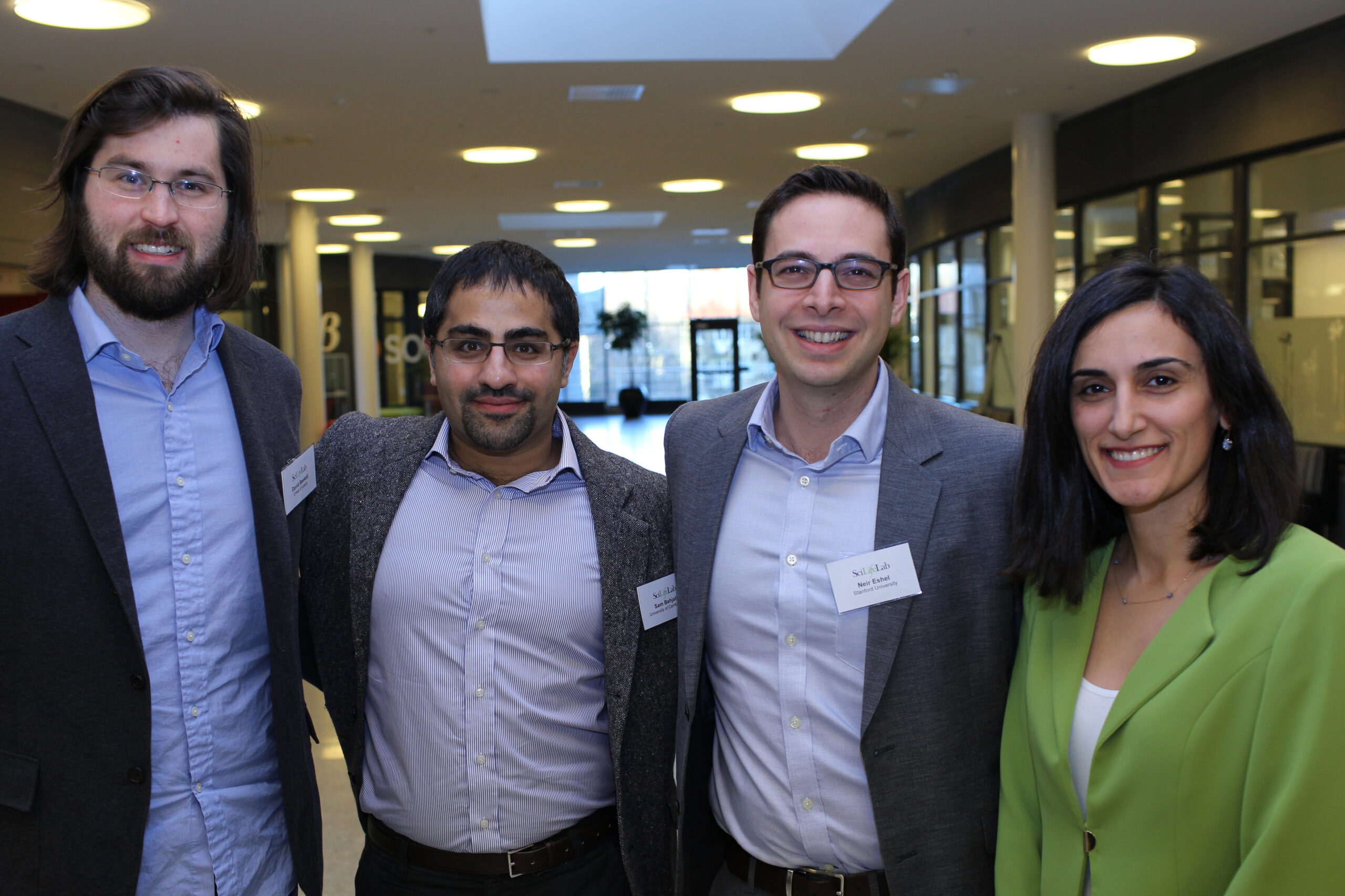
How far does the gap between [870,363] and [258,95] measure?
8.36 meters

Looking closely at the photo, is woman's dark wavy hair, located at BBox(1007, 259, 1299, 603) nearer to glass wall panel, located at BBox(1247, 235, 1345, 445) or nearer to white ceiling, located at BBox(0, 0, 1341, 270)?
white ceiling, located at BBox(0, 0, 1341, 270)

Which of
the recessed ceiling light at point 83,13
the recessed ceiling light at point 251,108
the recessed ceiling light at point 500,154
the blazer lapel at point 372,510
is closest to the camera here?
the blazer lapel at point 372,510

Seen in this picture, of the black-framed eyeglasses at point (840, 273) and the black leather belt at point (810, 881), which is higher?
the black-framed eyeglasses at point (840, 273)

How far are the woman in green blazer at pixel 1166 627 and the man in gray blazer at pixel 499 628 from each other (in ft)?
2.78

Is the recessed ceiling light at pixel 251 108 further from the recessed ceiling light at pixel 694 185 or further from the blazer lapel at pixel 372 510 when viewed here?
the blazer lapel at pixel 372 510

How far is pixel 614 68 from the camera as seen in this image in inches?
330

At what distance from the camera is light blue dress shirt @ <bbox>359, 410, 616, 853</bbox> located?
7.37 feet

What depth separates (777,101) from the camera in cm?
969

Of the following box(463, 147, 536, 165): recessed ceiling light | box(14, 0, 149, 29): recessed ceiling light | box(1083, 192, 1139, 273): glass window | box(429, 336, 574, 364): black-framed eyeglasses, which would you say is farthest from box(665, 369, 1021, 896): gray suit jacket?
box(463, 147, 536, 165): recessed ceiling light

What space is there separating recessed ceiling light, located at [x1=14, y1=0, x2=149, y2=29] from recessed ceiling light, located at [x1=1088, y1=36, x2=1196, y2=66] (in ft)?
22.0

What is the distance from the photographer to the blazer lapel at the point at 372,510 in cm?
235

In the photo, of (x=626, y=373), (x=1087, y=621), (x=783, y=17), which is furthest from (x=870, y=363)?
(x=626, y=373)

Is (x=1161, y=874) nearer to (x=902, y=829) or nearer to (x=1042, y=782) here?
(x=1042, y=782)

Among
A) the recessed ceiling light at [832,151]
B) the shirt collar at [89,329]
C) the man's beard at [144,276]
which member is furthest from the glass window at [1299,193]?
the shirt collar at [89,329]
